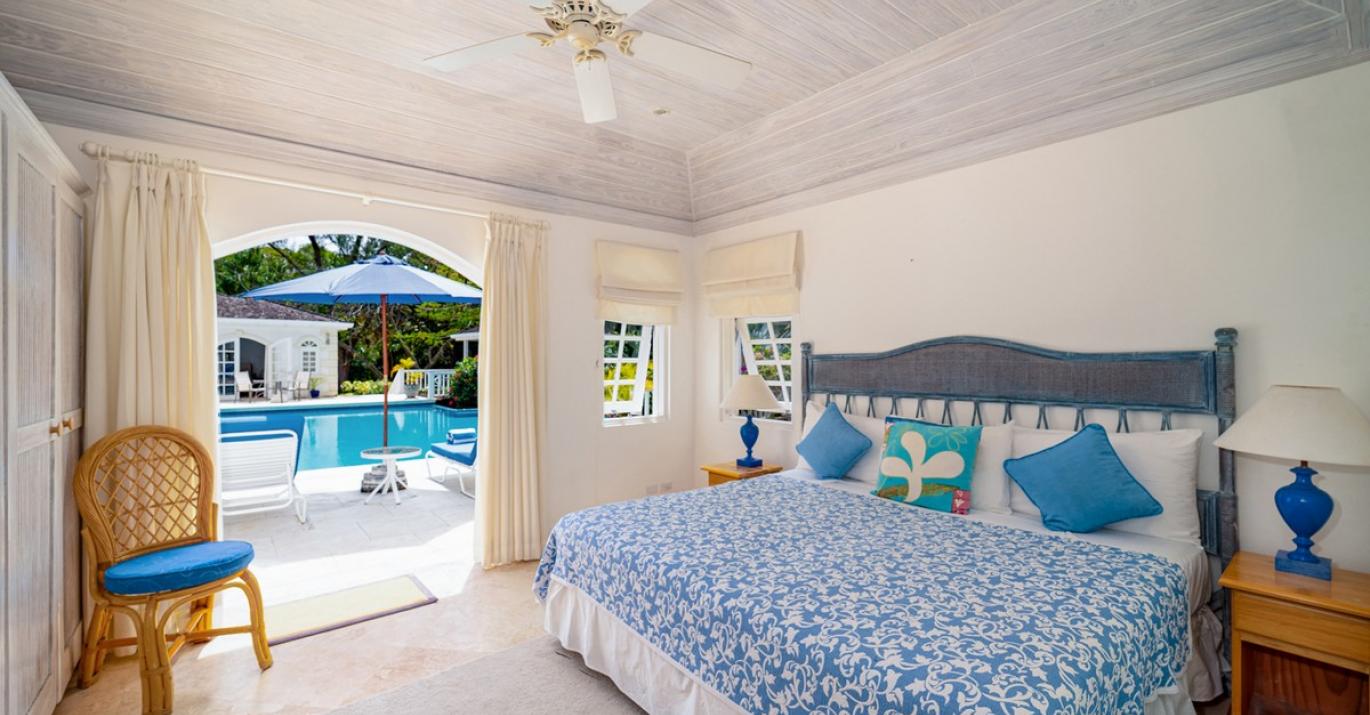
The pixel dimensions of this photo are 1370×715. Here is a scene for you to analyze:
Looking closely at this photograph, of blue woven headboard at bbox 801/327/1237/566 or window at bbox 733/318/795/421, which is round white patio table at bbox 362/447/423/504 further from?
blue woven headboard at bbox 801/327/1237/566

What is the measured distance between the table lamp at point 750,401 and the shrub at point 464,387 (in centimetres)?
865

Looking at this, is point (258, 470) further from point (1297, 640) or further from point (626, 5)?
point (1297, 640)

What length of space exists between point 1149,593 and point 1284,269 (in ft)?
5.15

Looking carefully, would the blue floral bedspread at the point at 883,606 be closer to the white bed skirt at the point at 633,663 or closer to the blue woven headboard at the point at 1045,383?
the white bed skirt at the point at 633,663

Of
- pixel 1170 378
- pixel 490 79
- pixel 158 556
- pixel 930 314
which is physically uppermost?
pixel 490 79

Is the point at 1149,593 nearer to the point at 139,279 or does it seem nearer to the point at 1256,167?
the point at 1256,167

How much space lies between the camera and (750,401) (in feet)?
13.8

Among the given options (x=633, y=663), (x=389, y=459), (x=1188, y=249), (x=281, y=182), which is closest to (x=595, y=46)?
(x=281, y=182)

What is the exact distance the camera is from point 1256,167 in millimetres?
2506

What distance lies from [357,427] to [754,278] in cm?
767

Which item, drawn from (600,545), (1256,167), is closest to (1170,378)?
(1256,167)

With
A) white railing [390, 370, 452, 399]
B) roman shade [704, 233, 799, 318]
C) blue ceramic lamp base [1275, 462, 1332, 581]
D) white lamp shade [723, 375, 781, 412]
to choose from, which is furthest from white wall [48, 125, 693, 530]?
white railing [390, 370, 452, 399]

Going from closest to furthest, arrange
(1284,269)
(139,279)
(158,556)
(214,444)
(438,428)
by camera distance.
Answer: (1284,269) → (158,556) → (139,279) → (214,444) → (438,428)

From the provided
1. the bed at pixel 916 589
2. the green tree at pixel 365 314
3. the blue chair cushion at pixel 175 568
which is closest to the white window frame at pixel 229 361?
the green tree at pixel 365 314
